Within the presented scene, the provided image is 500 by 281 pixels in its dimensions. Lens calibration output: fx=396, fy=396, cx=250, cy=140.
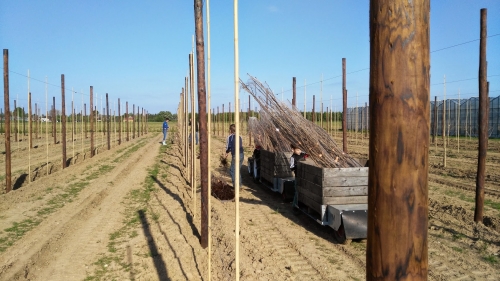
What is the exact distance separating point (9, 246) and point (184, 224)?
9.08ft

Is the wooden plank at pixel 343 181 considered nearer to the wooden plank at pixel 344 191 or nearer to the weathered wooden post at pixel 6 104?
the wooden plank at pixel 344 191

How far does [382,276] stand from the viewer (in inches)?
56.6

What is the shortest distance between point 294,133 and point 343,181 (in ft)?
6.97

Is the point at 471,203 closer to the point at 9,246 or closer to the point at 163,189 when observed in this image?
the point at 163,189

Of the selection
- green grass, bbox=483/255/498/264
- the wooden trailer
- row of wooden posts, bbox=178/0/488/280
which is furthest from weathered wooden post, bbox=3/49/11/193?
row of wooden posts, bbox=178/0/488/280

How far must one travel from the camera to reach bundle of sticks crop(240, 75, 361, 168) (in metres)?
7.33

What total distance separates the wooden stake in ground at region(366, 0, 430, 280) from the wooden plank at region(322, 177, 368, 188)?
16.2 feet

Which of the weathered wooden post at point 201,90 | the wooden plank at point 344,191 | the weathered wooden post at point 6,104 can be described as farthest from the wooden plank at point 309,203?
the weathered wooden post at point 6,104

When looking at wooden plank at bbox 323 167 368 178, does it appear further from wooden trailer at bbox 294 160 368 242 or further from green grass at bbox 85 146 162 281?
green grass at bbox 85 146 162 281

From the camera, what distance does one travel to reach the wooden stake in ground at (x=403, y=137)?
4.59 feet

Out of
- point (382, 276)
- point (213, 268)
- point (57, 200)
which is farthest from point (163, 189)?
point (382, 276)

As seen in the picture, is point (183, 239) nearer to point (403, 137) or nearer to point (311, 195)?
point (311, 195)

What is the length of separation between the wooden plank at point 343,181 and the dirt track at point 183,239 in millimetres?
909

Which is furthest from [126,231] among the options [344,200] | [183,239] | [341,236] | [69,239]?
[344,200]
